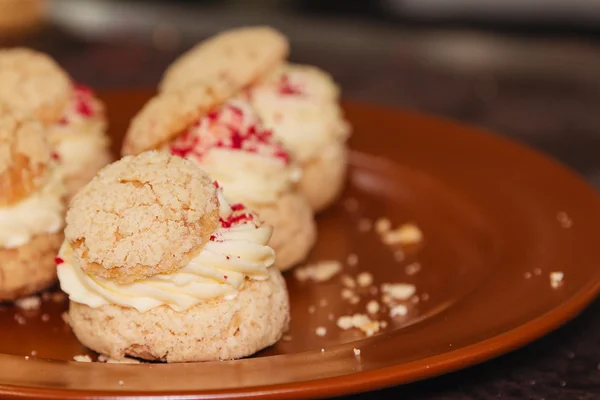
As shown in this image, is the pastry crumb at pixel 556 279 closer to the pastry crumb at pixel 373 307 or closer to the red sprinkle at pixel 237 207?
the pastry crumb at pixel 373 307

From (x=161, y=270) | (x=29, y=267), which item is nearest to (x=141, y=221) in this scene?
(x=161, y=270)

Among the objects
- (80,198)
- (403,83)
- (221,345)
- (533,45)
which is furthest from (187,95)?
(533,45)

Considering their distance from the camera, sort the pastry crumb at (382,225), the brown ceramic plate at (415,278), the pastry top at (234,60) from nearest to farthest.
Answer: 1. the brown ceramic plate at (415,278)
2. the pastry top at (234,60)
3. the pastry crumb at (382,225)

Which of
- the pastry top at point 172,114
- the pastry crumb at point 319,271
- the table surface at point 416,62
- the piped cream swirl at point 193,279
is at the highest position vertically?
the pastry top at point 172,114

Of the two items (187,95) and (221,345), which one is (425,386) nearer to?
(221,345)

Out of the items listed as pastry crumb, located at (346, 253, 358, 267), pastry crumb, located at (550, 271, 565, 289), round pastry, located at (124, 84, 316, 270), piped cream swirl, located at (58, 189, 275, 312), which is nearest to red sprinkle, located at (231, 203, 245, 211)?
piped cream swirl, located at (58, 189, 275, 312)

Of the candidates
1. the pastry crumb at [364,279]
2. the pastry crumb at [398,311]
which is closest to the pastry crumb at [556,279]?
the pastry crumb at [398,311]
